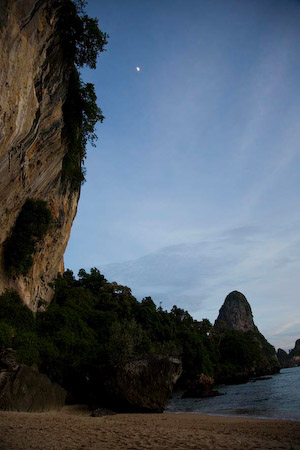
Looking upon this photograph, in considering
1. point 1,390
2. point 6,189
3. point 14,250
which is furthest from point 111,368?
point 6,189

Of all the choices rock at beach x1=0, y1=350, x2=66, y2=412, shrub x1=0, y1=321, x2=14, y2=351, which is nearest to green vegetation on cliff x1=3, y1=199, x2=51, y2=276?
shrub x1=0, y1=321, x2=14, y2=351

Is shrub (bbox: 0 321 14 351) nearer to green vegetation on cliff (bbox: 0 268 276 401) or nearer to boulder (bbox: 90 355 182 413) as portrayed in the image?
green vegetation on cliff (bbox: 0 268 276 401)

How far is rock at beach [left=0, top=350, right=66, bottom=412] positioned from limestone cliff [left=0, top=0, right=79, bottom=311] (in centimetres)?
1016

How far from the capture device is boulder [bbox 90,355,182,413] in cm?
2395

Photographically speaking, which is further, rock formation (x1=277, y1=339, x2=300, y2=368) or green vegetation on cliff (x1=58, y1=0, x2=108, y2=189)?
rock formation (x1=277, y1=339, x2=300, y2=368)

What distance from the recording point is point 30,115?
1794 cm

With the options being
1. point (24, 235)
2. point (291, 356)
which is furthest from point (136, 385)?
point (291, 356)

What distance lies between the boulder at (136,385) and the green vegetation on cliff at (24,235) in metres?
12.7

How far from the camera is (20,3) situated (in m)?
14.4

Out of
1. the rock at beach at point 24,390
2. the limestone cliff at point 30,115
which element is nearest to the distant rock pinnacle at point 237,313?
the limestone cliff at point 30,115

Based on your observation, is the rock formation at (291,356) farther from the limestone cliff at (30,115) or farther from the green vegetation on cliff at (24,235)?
the green vegetation on cliff at (24,235)

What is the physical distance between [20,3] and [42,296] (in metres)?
29.1

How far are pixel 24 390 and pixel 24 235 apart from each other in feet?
43.5

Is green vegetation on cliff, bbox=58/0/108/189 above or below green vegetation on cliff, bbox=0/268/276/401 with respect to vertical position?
above
